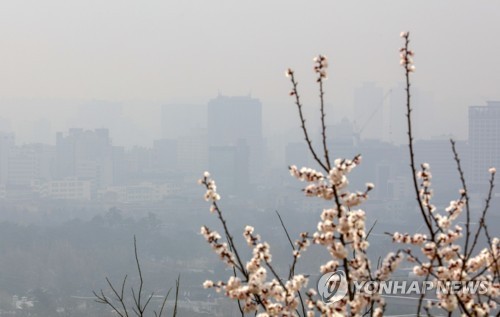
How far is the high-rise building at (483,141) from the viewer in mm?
47188

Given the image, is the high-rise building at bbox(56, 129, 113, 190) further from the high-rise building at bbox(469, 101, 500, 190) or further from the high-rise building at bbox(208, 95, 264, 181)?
the high-rise building at bbox(469, 101, 500, 190)

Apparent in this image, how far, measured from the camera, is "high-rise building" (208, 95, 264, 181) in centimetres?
5766

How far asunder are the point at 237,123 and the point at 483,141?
1730 centimetres

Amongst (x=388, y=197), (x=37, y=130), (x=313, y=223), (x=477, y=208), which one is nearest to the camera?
(x=313, y=223)

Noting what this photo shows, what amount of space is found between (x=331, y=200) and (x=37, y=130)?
209ft

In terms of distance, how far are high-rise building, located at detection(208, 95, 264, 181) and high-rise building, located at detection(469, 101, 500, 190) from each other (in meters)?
13.7

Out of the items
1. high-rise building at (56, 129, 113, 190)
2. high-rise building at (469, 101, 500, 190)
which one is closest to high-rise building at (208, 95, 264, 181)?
high-rise building at (56, 129, 113, 190)

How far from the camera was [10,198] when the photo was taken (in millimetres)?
48781

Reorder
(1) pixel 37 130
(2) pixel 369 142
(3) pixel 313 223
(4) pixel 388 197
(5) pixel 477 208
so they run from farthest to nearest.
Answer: (1) pixel 37 130, (2) pixel 369 142, (4) pixel 388 197, (5) pixel 477 208, (3) pixel 313 223

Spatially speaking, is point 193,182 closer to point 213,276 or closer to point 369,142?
point 369,142

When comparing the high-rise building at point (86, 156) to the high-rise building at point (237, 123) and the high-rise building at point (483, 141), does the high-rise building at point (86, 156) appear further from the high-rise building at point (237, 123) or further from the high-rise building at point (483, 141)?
the high-rise building at point (483, 141)

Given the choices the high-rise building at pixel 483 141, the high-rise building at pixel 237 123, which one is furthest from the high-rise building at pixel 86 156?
the high-rise building at pixel 483 141

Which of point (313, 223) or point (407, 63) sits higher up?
point (407, 63)

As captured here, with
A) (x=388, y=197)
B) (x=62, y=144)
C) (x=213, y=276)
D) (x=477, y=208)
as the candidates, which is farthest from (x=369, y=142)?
(x=213, y=276)
